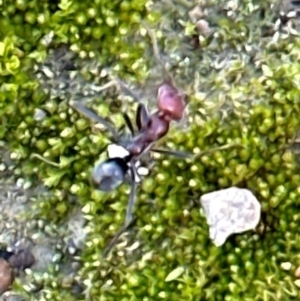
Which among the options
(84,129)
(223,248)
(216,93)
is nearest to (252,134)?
(216,93)

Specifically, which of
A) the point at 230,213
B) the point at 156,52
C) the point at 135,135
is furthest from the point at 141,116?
the point at 230,213

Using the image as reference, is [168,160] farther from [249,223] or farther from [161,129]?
[249,223]

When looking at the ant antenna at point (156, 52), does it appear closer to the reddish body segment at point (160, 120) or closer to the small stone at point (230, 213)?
the reddish body segment at point (160, 120)

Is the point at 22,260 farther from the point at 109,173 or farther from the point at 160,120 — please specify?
the point at 160,120

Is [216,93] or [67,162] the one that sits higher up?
[216,93]

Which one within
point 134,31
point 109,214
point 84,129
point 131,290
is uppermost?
point 134,31
